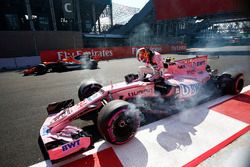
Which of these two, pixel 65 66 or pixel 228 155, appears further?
pixel 65 66

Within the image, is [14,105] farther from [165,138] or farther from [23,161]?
[165,138]

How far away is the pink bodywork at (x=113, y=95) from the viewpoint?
7.72ft

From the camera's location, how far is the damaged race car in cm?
1085

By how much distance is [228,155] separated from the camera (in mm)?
2406

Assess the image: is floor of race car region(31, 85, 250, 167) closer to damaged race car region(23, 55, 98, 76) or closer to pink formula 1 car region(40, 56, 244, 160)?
pink formula 1 car region(40, 56, 244, 160)

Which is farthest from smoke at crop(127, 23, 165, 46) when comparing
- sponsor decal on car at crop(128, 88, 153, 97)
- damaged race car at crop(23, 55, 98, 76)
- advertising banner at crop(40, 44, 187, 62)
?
sponsor decal on car at crop(128, 88, 153, 97)

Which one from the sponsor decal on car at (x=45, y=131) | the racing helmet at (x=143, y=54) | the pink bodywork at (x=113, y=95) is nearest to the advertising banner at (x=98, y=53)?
the pink bodywork at (x=113, y=95)

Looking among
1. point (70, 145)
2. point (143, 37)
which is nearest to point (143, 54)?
point (70, 145)

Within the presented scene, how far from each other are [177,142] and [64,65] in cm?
1040

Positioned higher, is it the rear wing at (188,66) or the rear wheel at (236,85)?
the rear wing at (188,66)

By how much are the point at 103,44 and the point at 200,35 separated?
25.1 m

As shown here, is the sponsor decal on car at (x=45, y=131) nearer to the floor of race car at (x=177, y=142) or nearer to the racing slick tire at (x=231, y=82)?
the floor of race car at (x=177, y=142)

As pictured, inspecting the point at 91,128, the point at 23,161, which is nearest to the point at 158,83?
the point at 91,128

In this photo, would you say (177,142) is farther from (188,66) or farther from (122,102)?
(188,66)
